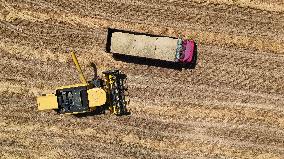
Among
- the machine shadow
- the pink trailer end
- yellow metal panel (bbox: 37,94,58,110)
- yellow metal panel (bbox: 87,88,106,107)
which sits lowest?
yellow metal panel (bbox: 37,94,58,110)

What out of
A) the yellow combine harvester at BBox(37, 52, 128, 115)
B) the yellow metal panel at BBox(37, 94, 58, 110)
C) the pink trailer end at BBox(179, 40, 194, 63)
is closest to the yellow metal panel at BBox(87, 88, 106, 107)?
the yellow combine harvester at BBox(37, 52, 128, 115)

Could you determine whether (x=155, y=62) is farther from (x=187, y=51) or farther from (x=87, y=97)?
(x=87, y=97)

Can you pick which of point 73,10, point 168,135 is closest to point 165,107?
point 168,135

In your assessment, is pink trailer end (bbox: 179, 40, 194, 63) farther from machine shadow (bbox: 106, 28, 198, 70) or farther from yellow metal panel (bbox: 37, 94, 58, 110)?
yellow metal panel (bbox: 37, 94, 58, 110)

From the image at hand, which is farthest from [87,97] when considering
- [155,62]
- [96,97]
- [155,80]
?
[155,62]

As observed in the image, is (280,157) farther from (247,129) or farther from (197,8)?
(197,8)

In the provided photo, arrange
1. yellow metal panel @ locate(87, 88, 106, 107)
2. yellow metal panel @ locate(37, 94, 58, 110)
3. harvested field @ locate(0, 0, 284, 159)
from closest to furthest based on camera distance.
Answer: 1. yellow metal panel @ locate(87, 88, 106, 107)
2. yellow metal panel @ locate(37, 94, 58, 110)
3. harvested field @ locate(0, 0, 284, 159)
